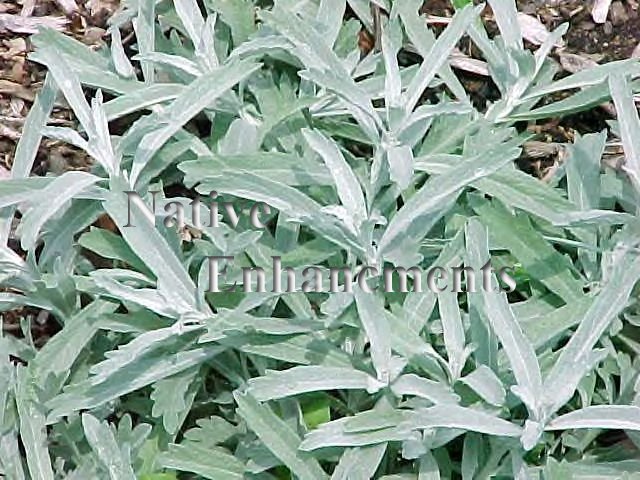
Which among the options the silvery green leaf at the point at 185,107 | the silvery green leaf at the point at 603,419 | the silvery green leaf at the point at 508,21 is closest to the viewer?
the silvery green leaf at the point at 603,419

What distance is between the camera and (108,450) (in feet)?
4.43

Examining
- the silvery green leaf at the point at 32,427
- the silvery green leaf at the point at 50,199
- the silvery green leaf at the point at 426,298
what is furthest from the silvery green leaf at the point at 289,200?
the silvery green leaf at the point at 32,427

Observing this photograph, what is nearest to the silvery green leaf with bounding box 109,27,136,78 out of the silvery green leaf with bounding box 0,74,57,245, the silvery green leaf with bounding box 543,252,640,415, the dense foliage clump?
the dense foliage clump

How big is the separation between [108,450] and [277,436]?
0.77 ft

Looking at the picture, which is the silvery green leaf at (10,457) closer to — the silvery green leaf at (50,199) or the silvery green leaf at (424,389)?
the silvery green leaf at (50,199)

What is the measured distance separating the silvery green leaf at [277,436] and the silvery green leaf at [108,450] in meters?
0.17

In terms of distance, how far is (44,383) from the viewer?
149cm

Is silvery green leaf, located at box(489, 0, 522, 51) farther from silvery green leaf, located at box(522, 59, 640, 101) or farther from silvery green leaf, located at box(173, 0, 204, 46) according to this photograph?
silvery green leaf, located at box(173, 0, 204, 46)

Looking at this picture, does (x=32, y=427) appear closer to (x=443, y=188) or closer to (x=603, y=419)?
(x=443, y=188)

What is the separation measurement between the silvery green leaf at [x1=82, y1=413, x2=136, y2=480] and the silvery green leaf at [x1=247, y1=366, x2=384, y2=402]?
201 mm

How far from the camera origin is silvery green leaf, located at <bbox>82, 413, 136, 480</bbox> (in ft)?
4.38

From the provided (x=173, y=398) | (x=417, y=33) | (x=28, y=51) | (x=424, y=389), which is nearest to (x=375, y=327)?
(x=424, y=389)

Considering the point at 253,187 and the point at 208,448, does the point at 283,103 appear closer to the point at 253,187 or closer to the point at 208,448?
the point at 253,187

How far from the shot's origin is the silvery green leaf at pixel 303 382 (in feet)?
4.28
